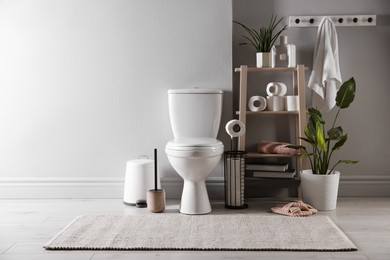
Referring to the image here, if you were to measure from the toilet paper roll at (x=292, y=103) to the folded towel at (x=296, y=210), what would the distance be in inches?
27.0

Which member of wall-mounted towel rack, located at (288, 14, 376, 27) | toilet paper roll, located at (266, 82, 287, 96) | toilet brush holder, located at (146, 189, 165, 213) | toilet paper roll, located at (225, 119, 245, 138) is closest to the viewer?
toilet brush holder, located at (146, 189, 165, 213)

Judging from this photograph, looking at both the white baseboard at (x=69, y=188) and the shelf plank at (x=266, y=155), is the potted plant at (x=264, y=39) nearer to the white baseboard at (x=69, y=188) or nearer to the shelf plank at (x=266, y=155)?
the shelf plank at (x=266, y=155)

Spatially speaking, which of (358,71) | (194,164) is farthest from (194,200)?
(358,71)

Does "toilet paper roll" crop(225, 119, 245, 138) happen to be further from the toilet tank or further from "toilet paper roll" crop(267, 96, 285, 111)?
"toilet paper roll" crop(267, 96, 285, 111)

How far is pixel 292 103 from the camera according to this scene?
11.5ft

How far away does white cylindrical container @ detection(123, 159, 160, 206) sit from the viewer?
11.1 ft

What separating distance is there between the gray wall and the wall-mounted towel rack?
41 millimetres

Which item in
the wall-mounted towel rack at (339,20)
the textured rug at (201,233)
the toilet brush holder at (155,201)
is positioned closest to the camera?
the textured rug at (201,233)

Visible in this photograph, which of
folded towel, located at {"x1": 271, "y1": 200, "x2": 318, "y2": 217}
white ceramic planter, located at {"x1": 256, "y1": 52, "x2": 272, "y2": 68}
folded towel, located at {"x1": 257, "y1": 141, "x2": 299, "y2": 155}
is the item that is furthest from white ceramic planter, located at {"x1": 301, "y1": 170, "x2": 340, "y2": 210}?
white ceramic planter, located at {"x1": 256, "y1": 52, "x2": 272, "y2": 68}

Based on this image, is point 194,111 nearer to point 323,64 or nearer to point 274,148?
point 274,148

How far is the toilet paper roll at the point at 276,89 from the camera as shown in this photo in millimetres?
3559

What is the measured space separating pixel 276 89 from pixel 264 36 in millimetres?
378

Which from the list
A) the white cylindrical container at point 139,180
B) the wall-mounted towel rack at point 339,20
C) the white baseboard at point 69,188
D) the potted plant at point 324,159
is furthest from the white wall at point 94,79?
the potted plant at point 324,159

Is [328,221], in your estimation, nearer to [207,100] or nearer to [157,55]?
[207,100]
